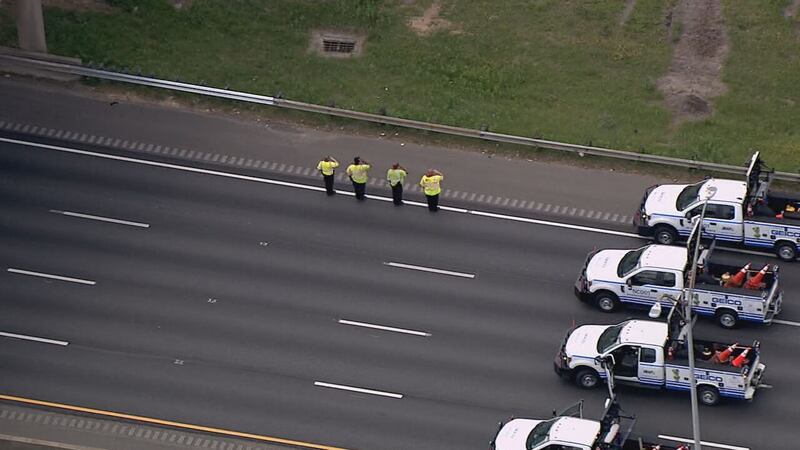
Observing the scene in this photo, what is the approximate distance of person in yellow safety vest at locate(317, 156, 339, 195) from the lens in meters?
52.2

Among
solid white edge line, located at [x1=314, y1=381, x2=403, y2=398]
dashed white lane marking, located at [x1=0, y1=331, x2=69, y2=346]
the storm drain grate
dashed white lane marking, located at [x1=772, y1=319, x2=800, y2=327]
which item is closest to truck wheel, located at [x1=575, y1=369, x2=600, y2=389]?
solid white edge line, located at [x1=314, y1=381, x2=403, y2=398]

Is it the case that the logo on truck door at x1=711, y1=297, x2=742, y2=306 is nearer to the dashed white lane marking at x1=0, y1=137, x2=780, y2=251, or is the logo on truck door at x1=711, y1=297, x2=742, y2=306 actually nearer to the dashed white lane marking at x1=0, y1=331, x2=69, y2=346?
the dashed white lane marking at x1=0, y1=137, x2=780, y2=251

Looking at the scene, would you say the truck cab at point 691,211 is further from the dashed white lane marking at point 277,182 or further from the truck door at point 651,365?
the truck door at point 651,365

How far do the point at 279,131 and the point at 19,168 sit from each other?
9.01m

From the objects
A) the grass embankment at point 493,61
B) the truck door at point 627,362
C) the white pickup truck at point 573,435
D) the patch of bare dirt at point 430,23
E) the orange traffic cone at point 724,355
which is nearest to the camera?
the white pickup truck at point 573,435

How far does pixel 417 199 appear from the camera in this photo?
53406 millimetres

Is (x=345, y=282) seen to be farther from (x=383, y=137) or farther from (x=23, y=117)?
(x=23, y=117)

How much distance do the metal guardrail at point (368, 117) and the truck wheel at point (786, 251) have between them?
4.17m

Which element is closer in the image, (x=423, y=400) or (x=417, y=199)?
(x=423, y=400)

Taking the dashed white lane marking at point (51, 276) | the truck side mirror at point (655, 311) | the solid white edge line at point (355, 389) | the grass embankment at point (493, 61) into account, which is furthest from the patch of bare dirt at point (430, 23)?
the solid white edge line at point (355, 389)

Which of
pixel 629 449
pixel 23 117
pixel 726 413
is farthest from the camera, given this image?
pixel 23 117

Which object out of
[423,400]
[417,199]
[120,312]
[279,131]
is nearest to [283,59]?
[279,131]

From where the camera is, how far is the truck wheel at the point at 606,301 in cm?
4828

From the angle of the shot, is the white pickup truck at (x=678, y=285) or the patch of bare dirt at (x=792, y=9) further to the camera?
the patch of bare dirt at (x=792, y=9)
